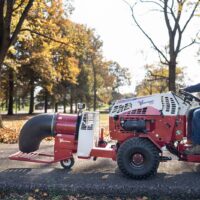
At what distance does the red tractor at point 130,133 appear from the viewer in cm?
834

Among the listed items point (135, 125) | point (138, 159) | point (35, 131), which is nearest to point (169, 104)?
point (135, 125)

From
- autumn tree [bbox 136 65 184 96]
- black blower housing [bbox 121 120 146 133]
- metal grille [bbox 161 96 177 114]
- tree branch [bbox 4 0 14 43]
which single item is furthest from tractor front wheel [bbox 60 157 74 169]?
autumn tree [bbox 136 65 184 96]

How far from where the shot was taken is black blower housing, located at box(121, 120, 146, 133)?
8562mm

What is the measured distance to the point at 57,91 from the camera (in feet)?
171

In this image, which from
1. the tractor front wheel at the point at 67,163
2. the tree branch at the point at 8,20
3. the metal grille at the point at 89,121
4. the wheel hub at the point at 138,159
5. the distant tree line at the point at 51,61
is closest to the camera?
the wheel hub at the point at 138,159

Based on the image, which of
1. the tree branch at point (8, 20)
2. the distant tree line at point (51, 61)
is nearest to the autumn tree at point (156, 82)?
the distant tree line at point (51, 61)

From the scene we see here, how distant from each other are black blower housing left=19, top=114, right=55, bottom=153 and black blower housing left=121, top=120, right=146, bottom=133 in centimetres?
165

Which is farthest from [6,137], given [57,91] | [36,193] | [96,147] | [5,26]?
[57,91]

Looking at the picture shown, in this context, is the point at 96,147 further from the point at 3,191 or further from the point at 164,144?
the point at 3,191

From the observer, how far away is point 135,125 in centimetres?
859

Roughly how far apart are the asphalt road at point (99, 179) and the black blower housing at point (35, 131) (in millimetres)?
529

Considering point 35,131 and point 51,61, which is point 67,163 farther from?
point 51,61

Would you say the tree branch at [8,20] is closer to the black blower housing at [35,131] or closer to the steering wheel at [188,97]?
the black blower housing at [35,131]

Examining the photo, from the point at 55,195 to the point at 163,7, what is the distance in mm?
16476
